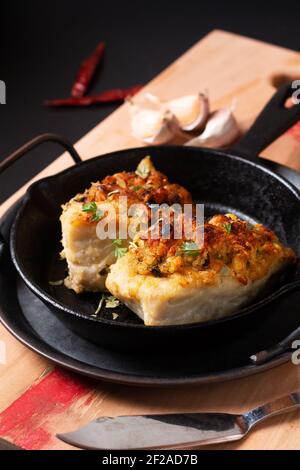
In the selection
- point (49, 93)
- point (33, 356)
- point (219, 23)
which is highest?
point (33, 356)

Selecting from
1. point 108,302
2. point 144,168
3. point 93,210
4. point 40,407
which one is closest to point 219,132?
point 144,168

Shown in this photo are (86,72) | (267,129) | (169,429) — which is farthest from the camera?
(86,72)

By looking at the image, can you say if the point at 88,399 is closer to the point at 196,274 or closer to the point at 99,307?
the point at 99,307

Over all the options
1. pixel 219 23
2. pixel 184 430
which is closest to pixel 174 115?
pixel 184 430

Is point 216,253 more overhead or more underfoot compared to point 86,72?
more overhead

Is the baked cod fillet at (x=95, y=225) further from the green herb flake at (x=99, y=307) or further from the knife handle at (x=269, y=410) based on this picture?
the knife handle at (x=269, y=410)
